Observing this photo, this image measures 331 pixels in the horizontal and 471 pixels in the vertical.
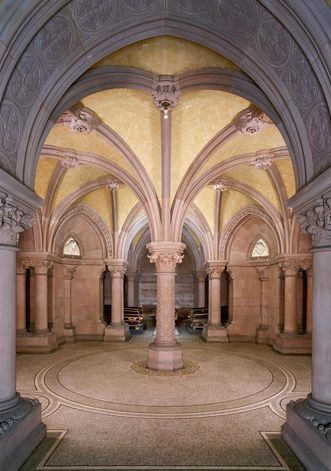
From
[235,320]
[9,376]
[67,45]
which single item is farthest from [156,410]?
[235,320]

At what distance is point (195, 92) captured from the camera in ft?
23.4

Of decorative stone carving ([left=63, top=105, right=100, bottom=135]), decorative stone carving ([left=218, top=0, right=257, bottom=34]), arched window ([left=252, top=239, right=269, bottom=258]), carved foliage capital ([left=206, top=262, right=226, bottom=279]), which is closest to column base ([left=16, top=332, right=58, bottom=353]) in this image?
carved foliage capital ([left=206, top=262, right=226, bottom=279])

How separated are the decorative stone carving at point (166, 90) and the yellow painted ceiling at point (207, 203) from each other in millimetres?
6253

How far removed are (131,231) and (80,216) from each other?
2.07 metres

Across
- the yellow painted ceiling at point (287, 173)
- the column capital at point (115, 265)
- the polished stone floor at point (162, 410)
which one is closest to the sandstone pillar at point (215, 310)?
the polished stone floor at point (162, 410)

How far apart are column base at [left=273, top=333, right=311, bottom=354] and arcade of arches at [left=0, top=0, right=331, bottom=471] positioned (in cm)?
5

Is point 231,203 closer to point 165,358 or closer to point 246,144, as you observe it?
point 246,144

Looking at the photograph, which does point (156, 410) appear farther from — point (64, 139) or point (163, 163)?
point (64, 139)

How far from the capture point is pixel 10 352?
14.5 ft

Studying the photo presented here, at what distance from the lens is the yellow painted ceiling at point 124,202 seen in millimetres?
13289

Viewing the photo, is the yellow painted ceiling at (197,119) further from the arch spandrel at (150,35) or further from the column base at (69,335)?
the column base at (69,335)

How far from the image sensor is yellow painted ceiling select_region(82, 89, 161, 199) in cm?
723

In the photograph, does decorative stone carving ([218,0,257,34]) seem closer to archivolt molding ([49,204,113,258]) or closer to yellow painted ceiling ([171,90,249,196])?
yellow painted ceiling ([171,90,249,196])

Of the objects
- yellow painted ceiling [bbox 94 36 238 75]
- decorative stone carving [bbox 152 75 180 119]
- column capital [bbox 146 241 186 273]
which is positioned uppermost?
yellow painted ceiling [bbox 94 36 238 75]
